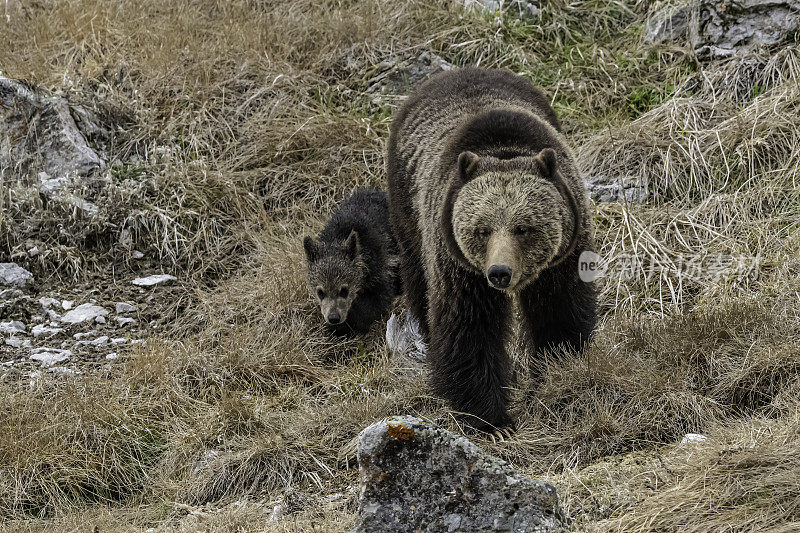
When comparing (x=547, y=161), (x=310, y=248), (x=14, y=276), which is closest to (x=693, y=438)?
(x=547, y=161)

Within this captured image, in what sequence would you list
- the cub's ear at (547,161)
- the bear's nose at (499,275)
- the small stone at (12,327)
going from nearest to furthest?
the bear's nose at (499,275), the cub's ear at (547,161), the small stone at (12,327)

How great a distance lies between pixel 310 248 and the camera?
7.01 metres

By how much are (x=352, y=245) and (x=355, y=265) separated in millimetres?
161

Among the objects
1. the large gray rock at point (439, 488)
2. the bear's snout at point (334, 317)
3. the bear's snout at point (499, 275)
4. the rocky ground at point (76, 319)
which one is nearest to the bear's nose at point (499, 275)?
the bear's snout at point (499, 275)

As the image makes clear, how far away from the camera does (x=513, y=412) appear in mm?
5184

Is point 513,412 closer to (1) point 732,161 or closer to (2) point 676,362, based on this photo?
(2) point 676,362

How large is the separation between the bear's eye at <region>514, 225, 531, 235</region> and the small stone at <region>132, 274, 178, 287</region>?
3759mm

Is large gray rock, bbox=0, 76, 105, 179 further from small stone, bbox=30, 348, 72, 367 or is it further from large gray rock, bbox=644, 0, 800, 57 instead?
large gray rock, bbox=644, 0, 800, 57

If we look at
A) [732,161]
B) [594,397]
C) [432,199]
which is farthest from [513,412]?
[732,161]

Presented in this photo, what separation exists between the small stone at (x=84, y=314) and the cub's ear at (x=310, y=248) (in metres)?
1.64

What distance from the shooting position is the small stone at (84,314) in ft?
22.7

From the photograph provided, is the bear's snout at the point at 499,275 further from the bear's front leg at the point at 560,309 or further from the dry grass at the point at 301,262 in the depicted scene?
the dry grass at the point at 301,262

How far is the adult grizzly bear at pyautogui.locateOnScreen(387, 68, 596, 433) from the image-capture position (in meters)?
4.58

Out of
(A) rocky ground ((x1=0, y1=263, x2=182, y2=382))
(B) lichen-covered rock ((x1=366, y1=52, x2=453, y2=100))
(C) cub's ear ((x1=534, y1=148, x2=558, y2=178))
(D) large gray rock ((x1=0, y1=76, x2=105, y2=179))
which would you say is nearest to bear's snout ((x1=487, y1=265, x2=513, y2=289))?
(C) cub's ear ((x1=534, y1=148, x2=558, y2=178))
